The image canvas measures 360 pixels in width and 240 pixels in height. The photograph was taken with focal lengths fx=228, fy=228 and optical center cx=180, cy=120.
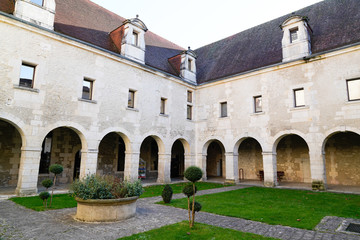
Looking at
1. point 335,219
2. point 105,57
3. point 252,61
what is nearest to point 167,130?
point 105,57

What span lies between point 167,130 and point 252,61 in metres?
6.85

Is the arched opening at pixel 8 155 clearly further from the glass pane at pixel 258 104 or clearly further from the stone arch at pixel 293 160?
the stone arch at pixel 293 160

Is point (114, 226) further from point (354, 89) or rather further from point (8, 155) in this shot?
point (354, 89)

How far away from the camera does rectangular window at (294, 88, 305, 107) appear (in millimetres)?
11859

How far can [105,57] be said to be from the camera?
11.4 metres

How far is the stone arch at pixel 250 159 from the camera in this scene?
1611 cm

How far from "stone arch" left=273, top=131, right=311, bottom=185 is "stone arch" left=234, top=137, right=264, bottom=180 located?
1390 mm

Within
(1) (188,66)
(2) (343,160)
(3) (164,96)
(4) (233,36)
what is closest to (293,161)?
(2) (343,160)

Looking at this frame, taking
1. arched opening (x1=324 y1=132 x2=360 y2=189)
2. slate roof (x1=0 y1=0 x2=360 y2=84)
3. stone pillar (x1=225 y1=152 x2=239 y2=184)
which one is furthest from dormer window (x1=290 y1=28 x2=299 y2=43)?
stone pillar (x1=225 y1=152 x2=239 y2=184)

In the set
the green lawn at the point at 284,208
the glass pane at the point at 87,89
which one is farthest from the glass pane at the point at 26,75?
the green lawn at the point at 284,208

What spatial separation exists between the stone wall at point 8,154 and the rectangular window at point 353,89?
51.1 ft

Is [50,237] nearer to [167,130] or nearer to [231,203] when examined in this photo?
[231,203]

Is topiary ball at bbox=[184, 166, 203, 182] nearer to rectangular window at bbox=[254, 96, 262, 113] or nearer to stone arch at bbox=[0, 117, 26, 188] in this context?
rectangular window at bbox=[254, 96, 262, 113]

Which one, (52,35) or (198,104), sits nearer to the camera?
(52,35)
